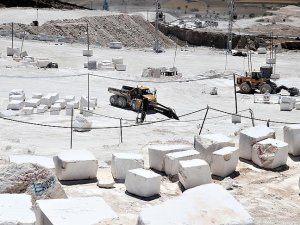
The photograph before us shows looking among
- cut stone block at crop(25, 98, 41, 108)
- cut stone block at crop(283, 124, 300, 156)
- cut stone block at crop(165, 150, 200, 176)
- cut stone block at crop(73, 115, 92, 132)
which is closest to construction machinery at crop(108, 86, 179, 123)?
cut stone block at crop(25, 98, 41, 108)

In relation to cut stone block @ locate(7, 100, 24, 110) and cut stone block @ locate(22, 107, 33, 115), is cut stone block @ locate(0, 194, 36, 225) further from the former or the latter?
cut stone block @ locate(7, 100, 24, 110)

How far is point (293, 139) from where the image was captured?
47.5 ft

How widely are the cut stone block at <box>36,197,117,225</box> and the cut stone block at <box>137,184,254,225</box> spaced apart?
0.72 meters

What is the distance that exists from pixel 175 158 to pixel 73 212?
4.34 meters

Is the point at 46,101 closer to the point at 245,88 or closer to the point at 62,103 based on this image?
the point at 62,103

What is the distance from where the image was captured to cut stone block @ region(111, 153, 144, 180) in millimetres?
12383

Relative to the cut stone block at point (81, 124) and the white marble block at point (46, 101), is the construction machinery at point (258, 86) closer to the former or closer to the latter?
the white marble block at point (46, 101)

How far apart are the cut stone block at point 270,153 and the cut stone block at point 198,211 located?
488 centimetres

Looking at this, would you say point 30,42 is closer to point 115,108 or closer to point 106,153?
point 115,108

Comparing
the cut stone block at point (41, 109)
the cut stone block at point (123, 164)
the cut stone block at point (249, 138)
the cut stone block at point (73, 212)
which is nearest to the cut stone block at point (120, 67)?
the cut stone block at point (41, 109)

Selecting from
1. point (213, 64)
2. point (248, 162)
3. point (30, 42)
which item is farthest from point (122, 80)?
point (248, 162)

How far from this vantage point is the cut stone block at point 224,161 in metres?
12.9

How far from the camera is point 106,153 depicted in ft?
52.4

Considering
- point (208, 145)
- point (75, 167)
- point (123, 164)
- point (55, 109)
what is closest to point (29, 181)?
point (75, 167)
